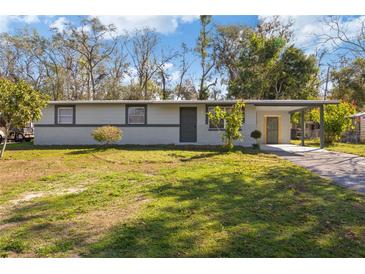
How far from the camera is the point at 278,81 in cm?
2730

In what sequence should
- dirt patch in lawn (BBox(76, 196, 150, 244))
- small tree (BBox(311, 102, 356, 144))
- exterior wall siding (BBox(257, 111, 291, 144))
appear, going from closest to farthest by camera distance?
1. dirt patch in lawn (BBox(76, 196, 150, 244))
2. small tree (BBox(311, 102, 356, 144))
3. exterior wall siding (BBox(257, 111, 291, 144))

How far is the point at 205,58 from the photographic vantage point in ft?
103

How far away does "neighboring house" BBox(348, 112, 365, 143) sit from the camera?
69.4ft

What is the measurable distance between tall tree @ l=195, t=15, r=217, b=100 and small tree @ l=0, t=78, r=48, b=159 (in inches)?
875

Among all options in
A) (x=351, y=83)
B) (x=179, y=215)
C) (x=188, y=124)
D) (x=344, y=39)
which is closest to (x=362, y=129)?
(x=344, y=39)

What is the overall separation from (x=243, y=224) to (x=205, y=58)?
2923 centimetres

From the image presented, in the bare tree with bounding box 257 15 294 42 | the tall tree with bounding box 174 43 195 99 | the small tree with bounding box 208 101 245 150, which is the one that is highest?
the bare tree with bounding box 257 15 294 42

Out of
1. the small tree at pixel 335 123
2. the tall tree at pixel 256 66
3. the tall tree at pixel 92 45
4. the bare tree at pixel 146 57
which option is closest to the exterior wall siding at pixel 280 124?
the small tree at pixel 335 123

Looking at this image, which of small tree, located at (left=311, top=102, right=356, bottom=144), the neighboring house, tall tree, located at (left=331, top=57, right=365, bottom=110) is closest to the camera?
small tree, located at (left=311, top=102, right=356, bottom=144)

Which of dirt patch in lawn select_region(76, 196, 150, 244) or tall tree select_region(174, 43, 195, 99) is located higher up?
tall tree select_region(174, 43, 195, 99)

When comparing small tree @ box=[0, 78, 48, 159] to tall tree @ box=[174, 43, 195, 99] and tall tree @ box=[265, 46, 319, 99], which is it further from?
tall tree @ box=[174, 43, 195, 99]

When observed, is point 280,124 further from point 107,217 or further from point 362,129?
point 107,217

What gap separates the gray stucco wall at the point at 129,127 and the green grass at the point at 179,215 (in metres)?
8.08

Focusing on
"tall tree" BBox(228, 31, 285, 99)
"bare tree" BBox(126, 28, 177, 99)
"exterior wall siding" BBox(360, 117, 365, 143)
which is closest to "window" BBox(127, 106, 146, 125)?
"tall tree" BBox(228, 31, 285, 99)
